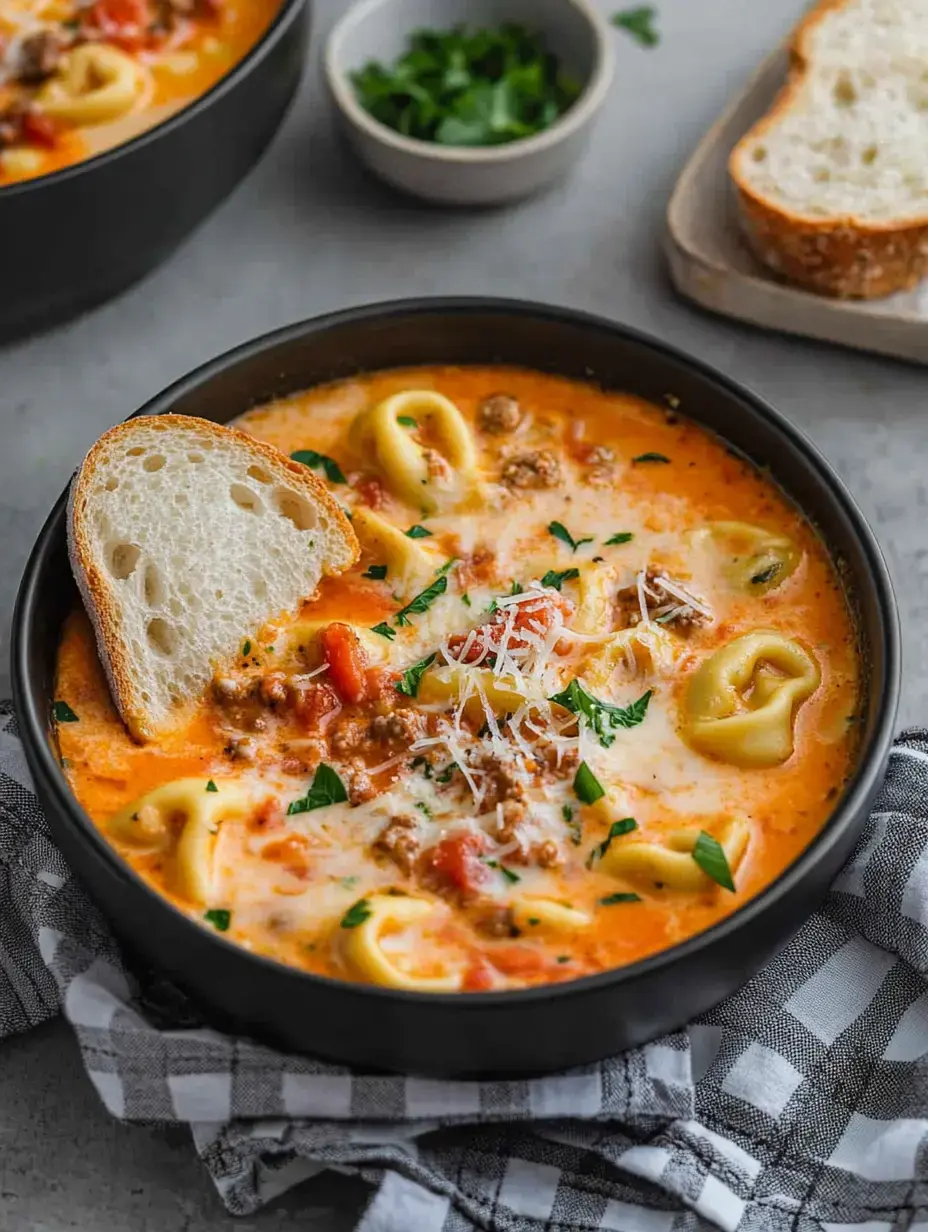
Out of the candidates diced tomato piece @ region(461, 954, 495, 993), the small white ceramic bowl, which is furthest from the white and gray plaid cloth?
the small white ceramic bowl

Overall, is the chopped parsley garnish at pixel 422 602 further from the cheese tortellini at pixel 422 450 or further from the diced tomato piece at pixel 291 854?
the diced tomato piece at pixel 291 854

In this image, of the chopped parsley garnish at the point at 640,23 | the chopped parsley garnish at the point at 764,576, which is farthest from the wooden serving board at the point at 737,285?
the chopped parsley garnish at the point at 764,576

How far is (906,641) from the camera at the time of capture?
192 inches

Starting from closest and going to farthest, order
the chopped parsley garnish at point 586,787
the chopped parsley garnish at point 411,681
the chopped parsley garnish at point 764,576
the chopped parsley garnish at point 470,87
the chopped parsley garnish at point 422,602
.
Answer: the chopped parsley garnish at point 586,787
the chopped parsley garnish at point 411,681
the chopped parsley garnish at point 422,602
the chopped parsley garnish at point 764,576
the chopped parsley garnish at point 470,87

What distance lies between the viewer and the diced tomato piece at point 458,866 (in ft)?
12.3

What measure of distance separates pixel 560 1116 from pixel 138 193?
10.0 ft

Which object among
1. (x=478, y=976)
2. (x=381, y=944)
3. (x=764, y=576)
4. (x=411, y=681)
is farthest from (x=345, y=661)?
(x=764, y=576)

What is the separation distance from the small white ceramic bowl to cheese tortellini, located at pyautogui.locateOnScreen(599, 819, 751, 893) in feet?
9.02

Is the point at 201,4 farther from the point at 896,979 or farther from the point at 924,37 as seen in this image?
the point at 896,979

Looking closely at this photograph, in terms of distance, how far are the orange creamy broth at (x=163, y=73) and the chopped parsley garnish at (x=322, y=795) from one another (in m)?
2.40

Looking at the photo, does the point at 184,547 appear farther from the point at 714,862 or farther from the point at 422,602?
the point at 714,862

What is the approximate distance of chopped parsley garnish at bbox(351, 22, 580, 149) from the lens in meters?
5.69

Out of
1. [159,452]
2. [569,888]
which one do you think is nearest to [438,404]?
[159,452]

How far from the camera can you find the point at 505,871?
379 centimetres
